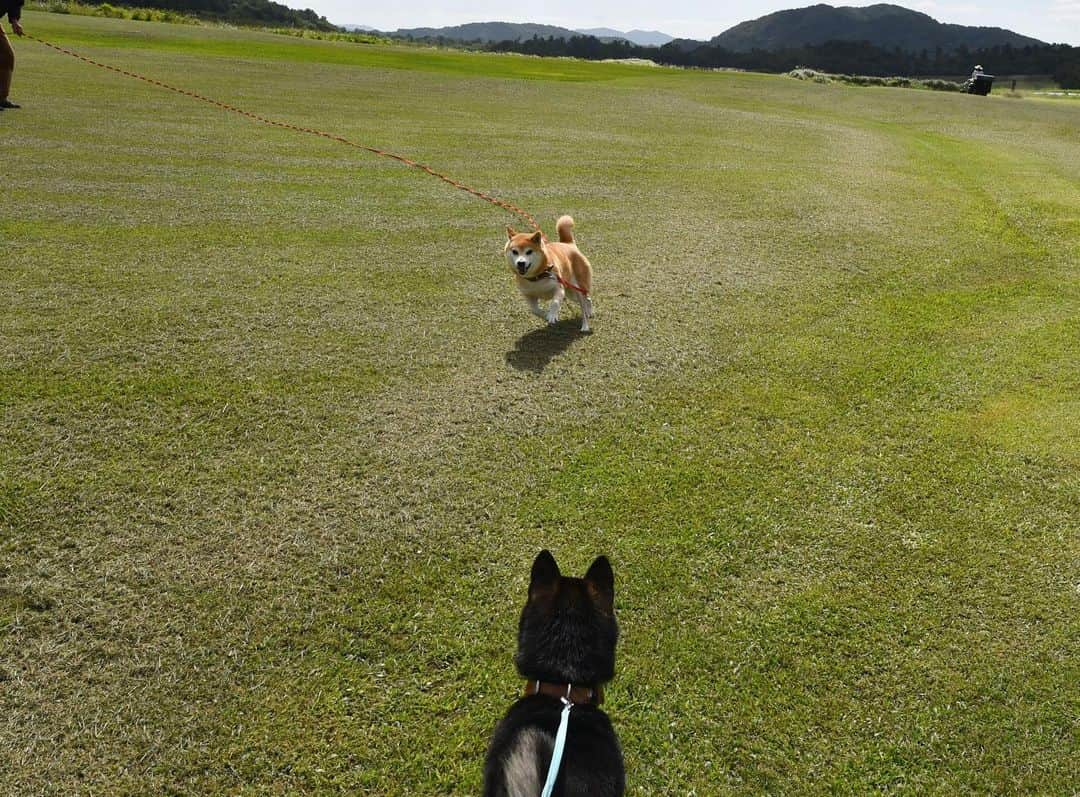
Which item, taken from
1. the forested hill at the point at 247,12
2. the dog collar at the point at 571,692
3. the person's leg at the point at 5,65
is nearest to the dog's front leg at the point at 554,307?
the dog collar at the point at 571,692

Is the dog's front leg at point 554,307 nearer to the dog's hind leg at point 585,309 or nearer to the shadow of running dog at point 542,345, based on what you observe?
the shadow of running dog at point 542,345

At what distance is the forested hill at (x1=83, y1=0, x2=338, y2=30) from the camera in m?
87.9

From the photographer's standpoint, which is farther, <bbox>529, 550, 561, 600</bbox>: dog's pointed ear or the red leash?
the red leash

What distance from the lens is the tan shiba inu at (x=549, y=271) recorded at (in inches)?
243

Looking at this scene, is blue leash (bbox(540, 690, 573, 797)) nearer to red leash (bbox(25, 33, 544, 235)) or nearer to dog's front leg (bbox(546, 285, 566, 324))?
dog's front leg (bbox(546, 285, 566, 324))

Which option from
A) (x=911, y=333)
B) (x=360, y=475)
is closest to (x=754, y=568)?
(x=360, y=475)

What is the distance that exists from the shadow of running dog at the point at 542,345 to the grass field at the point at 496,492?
60mm

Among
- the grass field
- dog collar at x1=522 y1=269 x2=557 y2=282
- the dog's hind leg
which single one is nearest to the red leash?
the dog's hind leg

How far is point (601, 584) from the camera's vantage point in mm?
2699

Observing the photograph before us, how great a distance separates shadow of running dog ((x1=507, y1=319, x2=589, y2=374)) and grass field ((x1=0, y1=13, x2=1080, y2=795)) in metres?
0.06

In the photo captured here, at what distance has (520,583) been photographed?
356 centimetres

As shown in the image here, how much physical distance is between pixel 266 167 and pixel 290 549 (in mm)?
10271

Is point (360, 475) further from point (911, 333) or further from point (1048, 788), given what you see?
point (911, 333)

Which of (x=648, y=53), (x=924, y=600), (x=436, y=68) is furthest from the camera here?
(x=648, y=53)
